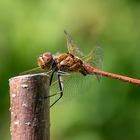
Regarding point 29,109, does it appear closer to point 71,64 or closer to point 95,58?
point 71,64

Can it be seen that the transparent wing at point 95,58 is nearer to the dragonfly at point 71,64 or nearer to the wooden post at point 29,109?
the dragonfly at point 71,64

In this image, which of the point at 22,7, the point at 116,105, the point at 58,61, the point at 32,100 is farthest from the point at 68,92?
the point at 32,100

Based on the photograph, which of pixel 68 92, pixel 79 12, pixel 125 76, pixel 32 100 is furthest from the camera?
pixel 79 12

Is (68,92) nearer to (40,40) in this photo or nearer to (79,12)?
(40,40)

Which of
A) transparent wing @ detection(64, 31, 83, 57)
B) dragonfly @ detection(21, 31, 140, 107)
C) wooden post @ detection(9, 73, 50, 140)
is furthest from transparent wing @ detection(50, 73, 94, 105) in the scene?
wooden post @ detection(9, 73, 50, 140)

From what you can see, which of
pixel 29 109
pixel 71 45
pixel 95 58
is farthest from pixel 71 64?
pixel 29 109
